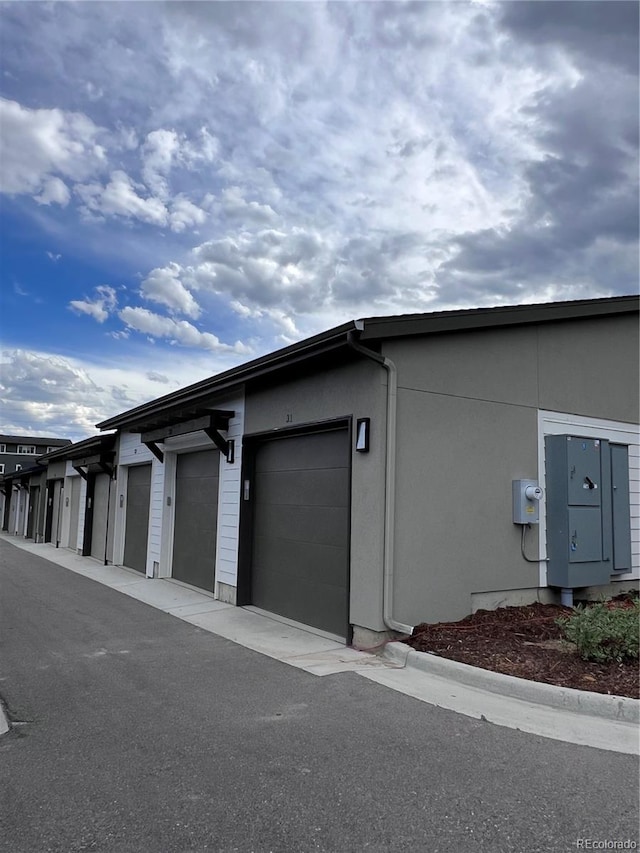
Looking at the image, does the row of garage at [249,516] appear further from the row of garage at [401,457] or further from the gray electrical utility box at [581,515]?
the gray electrical utility box at [581,515]

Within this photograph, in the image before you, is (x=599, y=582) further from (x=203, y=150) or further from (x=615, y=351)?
(x=203, y=150)

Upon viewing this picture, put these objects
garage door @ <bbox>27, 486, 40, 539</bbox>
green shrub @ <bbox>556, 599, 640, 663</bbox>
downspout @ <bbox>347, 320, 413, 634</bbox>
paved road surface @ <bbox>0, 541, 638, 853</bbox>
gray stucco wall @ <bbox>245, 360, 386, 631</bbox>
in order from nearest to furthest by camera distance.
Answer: paved road surface @ <bbox>0, 541, 638, 853</bbox> → green shrub @ <bbox>556, 599, 640, 663</bbox> → downspout @ <bbox>347, 320, 413, 634</bbox> → gray stucco wall @ <bbox>245, 360, 386, 631</bbox> → garage door @ <bbox>27, 486, 40, 539</bbox>

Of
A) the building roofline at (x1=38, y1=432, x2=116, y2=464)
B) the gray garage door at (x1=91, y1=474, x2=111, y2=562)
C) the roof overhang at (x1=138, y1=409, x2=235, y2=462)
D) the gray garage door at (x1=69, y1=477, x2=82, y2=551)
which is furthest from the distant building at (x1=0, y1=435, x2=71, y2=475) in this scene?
the roof overhang at (x1=138, y1=409, x2=235, y2=462)

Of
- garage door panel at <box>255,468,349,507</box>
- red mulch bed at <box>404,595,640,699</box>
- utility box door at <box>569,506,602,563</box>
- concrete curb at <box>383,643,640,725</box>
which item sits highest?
garage door panel at <box>255,468,349,507</box>

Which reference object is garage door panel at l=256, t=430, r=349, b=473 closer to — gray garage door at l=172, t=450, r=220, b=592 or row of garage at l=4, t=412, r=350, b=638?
row of garage at l=4, t=412, r=350, b=638

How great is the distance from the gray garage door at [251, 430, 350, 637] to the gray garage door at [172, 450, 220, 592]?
1491 millimetres

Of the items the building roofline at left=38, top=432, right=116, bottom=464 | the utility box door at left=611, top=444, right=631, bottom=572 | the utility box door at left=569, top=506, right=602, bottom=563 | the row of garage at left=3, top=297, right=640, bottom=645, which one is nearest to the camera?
the row of garage at left=3, top=297, right=640, bottom=645

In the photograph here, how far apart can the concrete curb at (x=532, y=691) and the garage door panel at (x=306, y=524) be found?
184 cm

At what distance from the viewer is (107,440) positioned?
628 inches

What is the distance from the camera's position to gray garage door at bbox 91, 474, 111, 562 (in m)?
16.8

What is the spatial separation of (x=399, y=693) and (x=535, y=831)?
2.17 meters

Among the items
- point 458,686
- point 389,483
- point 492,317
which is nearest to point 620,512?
point 492,317

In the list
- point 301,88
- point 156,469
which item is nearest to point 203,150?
point 301,88

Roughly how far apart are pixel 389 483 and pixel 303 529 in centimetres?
197
